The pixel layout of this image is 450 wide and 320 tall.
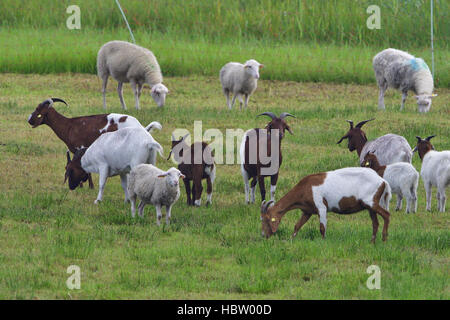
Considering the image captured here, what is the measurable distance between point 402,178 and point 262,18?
54.8 ft

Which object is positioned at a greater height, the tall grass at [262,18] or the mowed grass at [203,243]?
the tall grass at [262,18]

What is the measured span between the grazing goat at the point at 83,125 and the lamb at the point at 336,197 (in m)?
3.34

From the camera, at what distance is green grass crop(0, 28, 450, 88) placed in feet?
78.1

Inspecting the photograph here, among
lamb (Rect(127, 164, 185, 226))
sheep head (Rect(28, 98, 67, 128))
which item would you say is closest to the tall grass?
sheep head (Rect(28, 98, 67, 128))

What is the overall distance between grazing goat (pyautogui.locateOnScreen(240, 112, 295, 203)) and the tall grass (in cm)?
1490

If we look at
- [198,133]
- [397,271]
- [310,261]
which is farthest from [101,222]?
[198,133]

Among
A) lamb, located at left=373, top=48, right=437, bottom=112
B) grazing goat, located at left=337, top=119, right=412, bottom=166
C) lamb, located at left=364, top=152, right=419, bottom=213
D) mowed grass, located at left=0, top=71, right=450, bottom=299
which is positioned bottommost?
mowed grass, located at left=0, top=71, right=450, bottom=299

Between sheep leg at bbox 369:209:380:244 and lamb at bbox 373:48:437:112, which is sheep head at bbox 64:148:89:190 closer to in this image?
sheep leg at bbox 369:209:380:244

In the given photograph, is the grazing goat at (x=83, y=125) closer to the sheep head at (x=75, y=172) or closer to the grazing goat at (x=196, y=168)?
the sheep head at (x=75, y=172)

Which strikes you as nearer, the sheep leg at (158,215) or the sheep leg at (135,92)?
the sheep leg at (158,215)

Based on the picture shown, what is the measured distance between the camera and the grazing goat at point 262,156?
39.9 feet

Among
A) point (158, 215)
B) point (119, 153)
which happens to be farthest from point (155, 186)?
point (119, 153)

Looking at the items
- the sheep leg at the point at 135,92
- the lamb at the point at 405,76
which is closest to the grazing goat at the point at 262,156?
the sheep leg at the point at 135,92

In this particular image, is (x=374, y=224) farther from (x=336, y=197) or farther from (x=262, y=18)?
(x=262, y=18)
